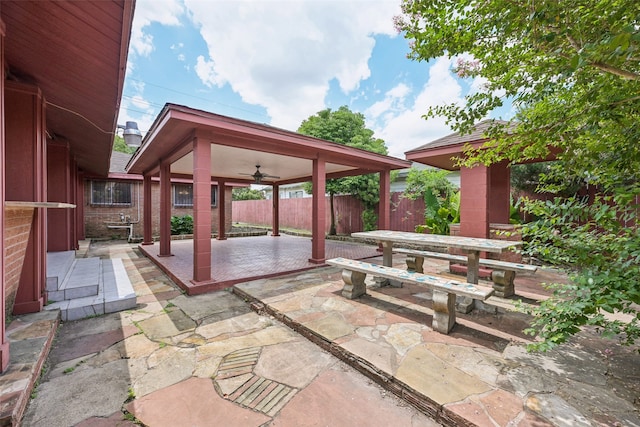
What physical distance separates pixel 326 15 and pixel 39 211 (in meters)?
7.18

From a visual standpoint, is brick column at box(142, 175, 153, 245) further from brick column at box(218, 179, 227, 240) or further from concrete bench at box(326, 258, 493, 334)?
concrete bench at box(326, 258, 493, 334)

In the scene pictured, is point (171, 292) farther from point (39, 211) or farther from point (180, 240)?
point (180, 240)

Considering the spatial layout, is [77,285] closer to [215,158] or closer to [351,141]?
[215,158]

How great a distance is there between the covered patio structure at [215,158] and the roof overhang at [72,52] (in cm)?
81

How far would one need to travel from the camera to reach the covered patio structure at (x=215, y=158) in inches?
163

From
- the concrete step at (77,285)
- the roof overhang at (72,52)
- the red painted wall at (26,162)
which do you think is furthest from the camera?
the concrete step at (77,285)

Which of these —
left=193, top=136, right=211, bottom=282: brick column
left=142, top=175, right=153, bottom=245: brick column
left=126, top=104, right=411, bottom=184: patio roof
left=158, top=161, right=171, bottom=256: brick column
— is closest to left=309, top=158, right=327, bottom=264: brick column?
left=126, top=104, right=411, bottom=184: patio roof

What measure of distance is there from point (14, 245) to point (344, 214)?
10076 millimetres

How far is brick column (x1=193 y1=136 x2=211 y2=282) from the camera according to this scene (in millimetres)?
4156

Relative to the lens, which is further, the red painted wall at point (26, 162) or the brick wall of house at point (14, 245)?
the red painted wall at point (26, 162)

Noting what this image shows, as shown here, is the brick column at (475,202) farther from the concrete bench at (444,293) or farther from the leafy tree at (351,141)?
the leafy tree at (351,141)

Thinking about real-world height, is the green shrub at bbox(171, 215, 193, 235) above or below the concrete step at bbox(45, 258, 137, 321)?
above

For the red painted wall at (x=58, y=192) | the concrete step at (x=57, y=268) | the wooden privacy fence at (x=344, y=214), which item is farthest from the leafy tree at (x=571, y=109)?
the red painted wall at (x=58, y=192)

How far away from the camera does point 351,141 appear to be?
1071 centimetres
